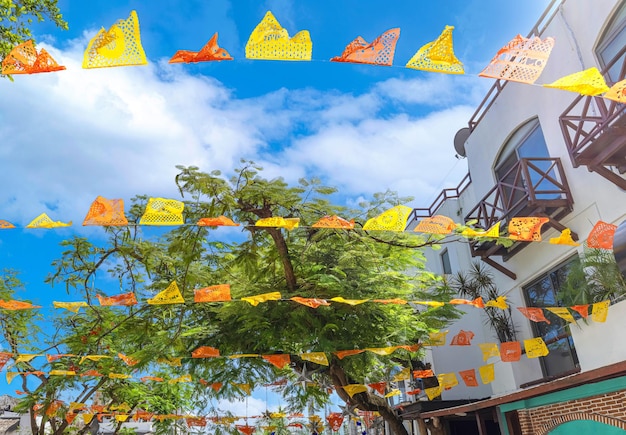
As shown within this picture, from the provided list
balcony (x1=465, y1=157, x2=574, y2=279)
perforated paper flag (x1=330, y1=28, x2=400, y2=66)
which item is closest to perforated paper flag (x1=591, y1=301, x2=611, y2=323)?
balcony (x1=465, y1=157, x2=574, y2=279)

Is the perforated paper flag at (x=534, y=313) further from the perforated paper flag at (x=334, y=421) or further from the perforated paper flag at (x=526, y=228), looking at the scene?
the perforated paper flag at (x=334, y=421)

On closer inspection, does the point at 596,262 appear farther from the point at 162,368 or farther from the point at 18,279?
the point at 18,279

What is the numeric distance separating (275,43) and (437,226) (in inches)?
173

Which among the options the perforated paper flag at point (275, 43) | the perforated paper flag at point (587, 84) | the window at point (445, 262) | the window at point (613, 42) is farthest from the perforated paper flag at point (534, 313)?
the window at point (445, 262)

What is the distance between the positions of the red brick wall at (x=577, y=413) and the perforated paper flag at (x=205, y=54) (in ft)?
26.7

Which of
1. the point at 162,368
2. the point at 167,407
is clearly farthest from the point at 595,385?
the point at 167,407

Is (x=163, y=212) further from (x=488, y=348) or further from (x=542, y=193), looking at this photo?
(x=488, y=348)

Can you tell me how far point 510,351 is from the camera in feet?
35.5

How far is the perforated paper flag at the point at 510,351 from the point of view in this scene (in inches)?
424

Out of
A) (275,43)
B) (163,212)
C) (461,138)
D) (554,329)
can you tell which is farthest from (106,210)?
(461,138)

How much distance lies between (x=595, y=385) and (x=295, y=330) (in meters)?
6.17

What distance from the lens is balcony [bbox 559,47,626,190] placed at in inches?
318

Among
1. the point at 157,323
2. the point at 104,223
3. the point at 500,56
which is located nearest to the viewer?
the point at 500,56

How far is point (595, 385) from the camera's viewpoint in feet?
Answer: 25.3
